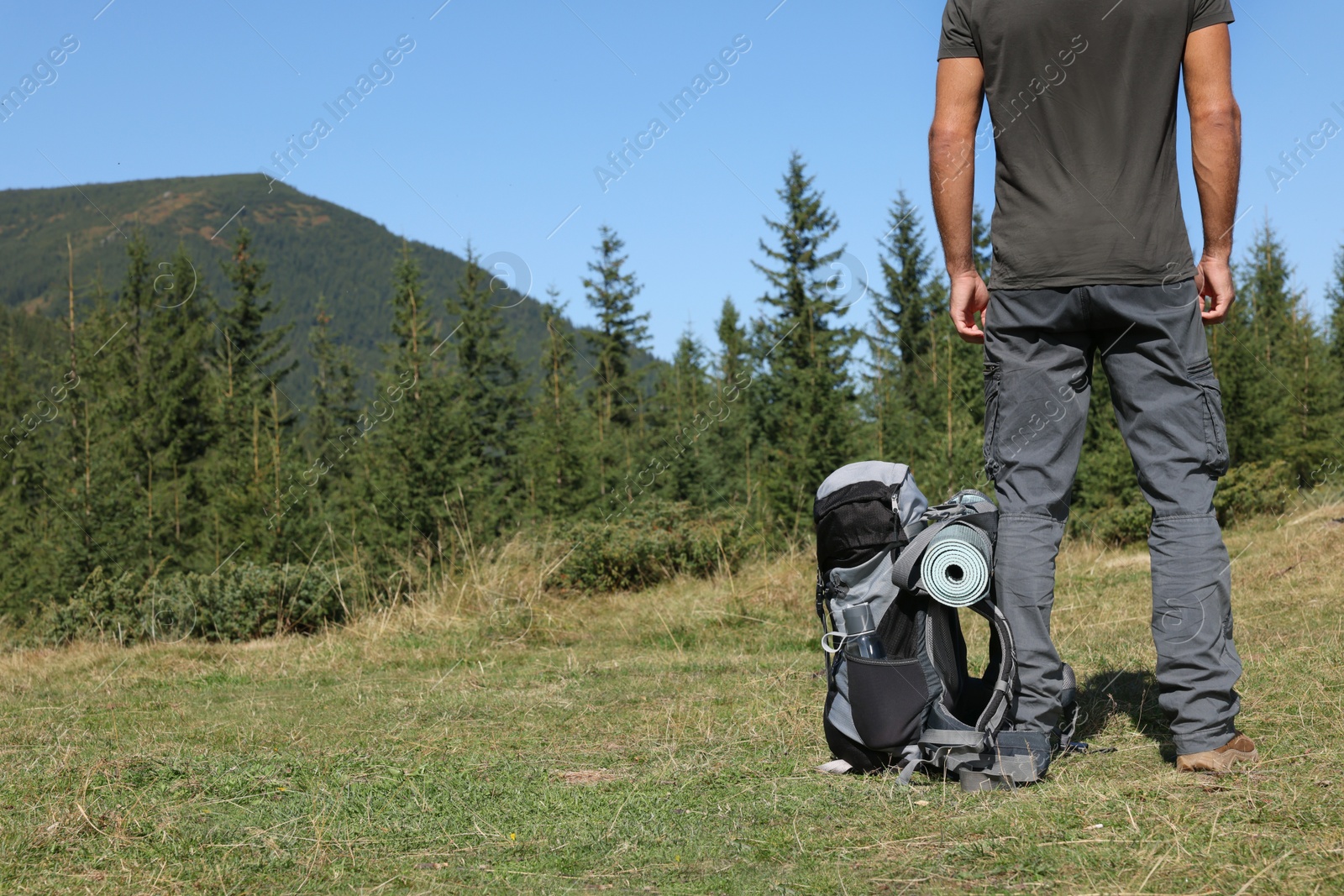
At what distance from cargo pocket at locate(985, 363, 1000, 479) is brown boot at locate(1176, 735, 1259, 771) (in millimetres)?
785

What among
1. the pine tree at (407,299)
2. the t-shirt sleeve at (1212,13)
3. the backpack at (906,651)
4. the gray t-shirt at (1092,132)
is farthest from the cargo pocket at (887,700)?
the pine tree at (407,299)

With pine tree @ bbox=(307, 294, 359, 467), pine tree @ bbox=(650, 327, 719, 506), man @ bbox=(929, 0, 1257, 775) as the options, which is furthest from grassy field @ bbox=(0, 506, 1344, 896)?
pine tree @ bbox=(307, 294, 359, 467)

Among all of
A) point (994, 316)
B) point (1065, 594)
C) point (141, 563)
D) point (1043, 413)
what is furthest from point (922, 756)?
point (141, 563)

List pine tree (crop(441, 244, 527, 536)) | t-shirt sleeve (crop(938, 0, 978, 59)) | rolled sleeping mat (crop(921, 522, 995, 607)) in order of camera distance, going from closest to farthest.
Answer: rolled sleeping mat (crop(921, 522, 995, 607)) → t-shirt sleeve (crop(938, 0, 978, 59)) → pine tree (crop(441, 244, 527, 536))

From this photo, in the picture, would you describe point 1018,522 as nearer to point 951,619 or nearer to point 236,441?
point 951,619

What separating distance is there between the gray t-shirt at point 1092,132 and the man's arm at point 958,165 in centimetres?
7

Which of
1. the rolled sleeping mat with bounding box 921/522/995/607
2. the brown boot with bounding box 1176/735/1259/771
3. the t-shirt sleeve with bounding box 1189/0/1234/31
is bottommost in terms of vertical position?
the brown boot with bounding box 1176/735/1259/771

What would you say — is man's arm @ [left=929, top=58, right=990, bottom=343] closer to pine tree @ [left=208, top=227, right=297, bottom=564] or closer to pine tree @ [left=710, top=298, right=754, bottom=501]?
pine tree @ [left=208, top=227, right=297, bottom=564]

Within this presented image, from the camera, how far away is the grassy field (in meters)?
1.82

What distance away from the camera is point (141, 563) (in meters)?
23.9

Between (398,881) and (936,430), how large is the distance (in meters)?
21.2

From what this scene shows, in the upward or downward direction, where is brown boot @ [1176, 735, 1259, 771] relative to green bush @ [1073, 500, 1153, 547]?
downward

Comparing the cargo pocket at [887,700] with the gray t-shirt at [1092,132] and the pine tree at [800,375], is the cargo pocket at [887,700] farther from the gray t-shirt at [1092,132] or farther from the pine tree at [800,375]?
the pine tree at [800,375]

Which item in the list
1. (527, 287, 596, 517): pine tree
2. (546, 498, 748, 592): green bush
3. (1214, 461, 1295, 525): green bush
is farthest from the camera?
(527, 287, 596, 517): pine tree
